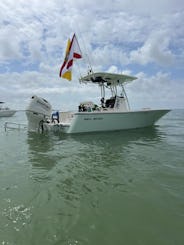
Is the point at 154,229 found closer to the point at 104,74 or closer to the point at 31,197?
the point at 31,197

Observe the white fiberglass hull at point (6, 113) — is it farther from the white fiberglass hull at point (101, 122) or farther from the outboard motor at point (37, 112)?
the white fiberglass hull at point (101, 122)

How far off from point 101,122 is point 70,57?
4.21 meters

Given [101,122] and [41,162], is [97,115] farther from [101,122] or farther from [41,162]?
[41,162]

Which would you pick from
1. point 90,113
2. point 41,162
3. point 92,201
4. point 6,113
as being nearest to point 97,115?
point 90,113

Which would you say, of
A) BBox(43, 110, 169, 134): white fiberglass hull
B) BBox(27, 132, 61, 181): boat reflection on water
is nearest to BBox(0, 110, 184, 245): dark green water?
BBox(27, 132, 61, 181): boat reflection on water

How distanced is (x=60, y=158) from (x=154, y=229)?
161 inches

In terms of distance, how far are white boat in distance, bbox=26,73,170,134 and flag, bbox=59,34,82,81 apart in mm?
1338

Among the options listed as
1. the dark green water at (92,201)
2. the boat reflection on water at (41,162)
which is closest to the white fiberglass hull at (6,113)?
the boat reflection on water at (41,162)

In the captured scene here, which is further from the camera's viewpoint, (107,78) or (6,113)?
(6,113)

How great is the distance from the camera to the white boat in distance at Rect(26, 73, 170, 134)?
425 inches

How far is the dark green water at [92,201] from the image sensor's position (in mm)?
2408

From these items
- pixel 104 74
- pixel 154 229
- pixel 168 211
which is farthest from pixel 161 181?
pixel 104 74

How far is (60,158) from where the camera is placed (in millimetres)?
6184

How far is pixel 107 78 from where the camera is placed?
12375mm
